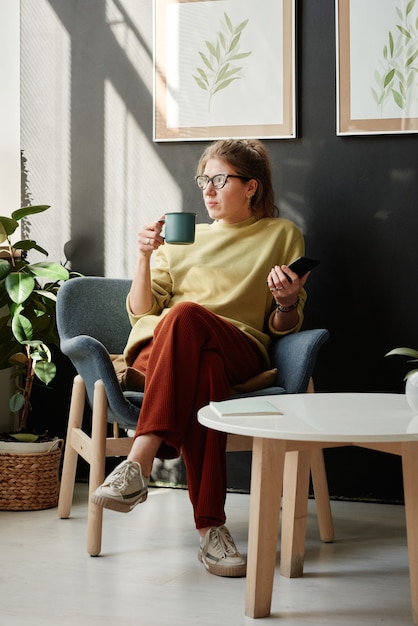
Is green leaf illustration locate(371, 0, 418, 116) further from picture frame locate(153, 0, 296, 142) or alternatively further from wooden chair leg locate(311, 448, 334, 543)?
wooden chair leg locate(311, 448, 334, 543)

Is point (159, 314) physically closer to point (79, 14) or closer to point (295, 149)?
point (295, 149)

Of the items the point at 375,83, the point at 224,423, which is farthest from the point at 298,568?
the point at 375,83

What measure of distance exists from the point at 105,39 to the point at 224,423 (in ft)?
6.86

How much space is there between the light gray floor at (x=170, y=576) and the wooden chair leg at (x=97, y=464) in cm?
5

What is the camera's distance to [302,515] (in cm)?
236

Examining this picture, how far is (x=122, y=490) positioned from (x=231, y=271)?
95 cm

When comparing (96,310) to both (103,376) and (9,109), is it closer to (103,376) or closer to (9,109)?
(103,376)

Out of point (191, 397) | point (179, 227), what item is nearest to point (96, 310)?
point (179, 227)

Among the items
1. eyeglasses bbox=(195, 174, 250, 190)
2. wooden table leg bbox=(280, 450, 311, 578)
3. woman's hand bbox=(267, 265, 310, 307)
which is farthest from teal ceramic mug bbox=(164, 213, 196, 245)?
wooden table leg bbox=(280, 450, 311, 578)

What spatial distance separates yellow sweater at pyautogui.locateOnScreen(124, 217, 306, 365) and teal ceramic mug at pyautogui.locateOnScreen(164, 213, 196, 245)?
0.37 m

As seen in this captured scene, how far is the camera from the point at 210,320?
2.54 metres

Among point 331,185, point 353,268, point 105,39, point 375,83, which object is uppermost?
point 105,39

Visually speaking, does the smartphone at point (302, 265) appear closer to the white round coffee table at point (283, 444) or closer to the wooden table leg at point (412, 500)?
the white round coffee table at point (283, 444)

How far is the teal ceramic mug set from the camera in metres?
2.51
